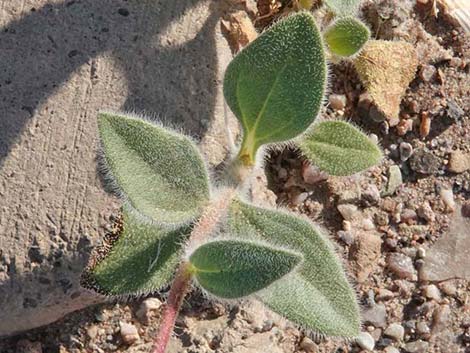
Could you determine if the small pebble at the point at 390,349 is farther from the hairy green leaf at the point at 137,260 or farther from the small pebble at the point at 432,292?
the hairy green leaf at the point at 137,260

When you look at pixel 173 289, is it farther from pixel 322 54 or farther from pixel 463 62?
pixel 463 62

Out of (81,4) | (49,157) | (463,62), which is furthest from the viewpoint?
(463,62)

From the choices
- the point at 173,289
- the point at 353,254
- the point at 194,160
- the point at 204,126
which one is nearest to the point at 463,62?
the point at 353,254

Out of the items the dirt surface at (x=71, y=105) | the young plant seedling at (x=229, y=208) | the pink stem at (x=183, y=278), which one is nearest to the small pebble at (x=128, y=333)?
the dirt surface at (x=71, y=105)

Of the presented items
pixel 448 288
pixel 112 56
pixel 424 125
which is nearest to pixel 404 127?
pixel 424 125

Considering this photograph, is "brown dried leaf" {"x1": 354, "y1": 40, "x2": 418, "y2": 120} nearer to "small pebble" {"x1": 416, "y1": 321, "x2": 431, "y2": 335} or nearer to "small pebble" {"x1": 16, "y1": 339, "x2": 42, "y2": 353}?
"small pebble" {"x1": 416, "y1": 321, "x2": 431, "y2": 335}

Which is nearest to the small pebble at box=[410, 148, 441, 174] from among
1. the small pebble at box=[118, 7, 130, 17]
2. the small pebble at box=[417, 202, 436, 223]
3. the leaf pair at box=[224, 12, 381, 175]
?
the small pebble at box=[417, 202, 436, 223]
